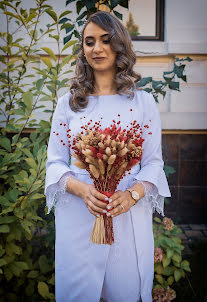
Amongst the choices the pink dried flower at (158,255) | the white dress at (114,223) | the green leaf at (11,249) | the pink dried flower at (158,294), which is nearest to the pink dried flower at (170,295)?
the pink dried flower at (158,294)

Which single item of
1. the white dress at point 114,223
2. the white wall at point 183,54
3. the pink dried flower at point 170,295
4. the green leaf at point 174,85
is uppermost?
the white wall at point 183,54

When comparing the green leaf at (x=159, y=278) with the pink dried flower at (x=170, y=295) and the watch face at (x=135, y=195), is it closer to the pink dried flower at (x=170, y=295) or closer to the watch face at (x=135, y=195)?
the pink dried flower at (x=170, y=295)

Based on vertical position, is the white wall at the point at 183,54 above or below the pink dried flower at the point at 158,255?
above

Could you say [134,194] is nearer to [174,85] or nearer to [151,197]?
[151,197]

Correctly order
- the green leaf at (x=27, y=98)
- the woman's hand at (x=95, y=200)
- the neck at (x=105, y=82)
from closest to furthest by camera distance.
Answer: the woman's hand at (x=95, y=200), the neck at (x=105, y=82), the green leaf at (x=27, y=98)

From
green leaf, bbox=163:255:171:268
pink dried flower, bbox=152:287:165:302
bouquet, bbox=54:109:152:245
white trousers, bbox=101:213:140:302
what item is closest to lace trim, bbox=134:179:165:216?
white trousers, bbox=101:213:140:302

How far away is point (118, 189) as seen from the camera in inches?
56.9

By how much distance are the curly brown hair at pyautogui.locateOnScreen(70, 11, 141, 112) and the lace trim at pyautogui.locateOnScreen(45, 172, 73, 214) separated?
369 millimetres

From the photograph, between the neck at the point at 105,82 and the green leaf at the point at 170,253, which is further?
the green leaf at the point at 170,253

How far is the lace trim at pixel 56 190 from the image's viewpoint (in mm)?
1410

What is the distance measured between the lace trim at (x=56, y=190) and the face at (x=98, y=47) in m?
0.60

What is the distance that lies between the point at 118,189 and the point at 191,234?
2398mm

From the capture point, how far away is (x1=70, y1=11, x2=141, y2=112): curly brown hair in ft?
4.64

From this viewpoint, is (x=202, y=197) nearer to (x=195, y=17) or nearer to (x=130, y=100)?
(x=195, y=17)
